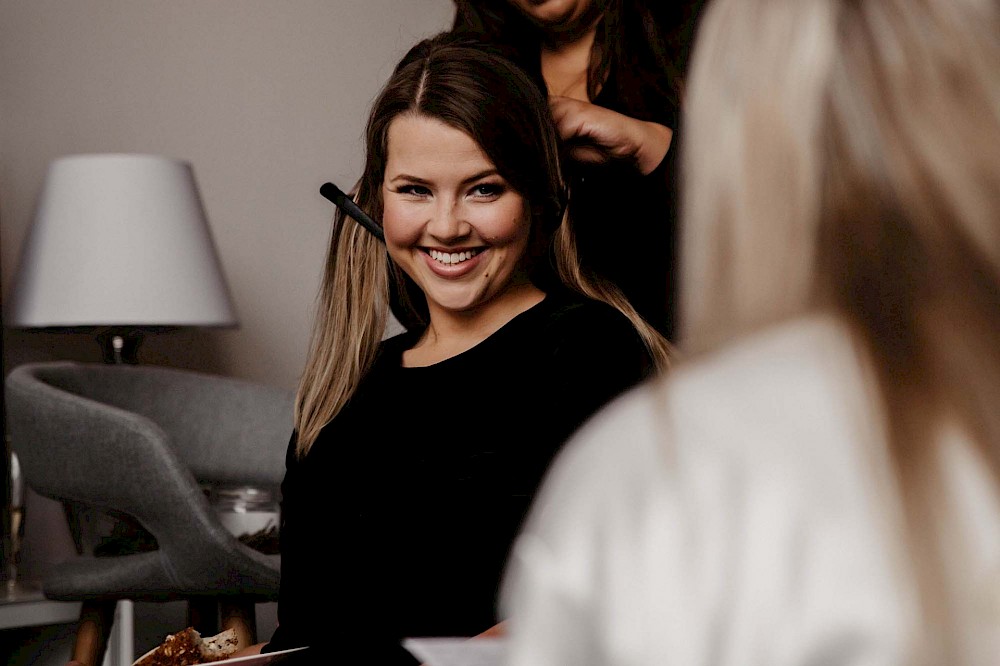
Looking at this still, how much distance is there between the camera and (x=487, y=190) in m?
1.32

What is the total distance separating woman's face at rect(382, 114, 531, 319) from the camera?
1.30 meters

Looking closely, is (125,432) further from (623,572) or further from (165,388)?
(623,572)

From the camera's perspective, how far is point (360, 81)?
322 centimetres

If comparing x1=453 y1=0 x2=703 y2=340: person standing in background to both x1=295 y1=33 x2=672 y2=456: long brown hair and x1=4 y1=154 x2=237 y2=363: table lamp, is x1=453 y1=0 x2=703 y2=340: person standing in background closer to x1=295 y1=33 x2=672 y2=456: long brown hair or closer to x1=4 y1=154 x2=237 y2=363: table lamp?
x1=295 y1=33 x2=672 y2=456: long brown hair

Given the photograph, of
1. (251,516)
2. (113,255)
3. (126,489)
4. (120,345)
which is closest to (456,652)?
(126,489)

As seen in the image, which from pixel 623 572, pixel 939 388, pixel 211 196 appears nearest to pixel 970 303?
pixel 939 388

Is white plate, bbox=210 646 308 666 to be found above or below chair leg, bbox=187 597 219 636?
above

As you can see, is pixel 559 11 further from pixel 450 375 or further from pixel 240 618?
pixel 240 618

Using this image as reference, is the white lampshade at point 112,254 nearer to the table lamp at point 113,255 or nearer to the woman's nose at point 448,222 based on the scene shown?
the table lamp at point 113,255

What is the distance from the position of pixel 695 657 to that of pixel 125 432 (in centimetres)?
177

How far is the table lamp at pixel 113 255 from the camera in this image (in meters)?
2.40

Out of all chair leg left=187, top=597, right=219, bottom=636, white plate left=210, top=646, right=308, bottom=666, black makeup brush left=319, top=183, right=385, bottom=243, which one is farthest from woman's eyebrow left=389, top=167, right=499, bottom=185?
chair leg left=187, top=597, right=219, bottom=636

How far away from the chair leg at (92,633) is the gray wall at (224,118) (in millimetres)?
676

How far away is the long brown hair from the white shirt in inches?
34.6
